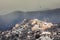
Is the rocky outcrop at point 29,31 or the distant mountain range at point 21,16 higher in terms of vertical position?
the distant mountain range at point 21,16

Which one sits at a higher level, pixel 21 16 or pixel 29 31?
pixel 21 16

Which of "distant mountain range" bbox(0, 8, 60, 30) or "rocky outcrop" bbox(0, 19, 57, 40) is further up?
"distant mountain range" bbox(0, 8, 60, 30)

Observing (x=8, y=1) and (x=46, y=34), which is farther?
(x=8, y=1)

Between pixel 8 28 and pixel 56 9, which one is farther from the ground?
pixel 56 9

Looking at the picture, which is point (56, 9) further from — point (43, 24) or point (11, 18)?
point (11, 18)

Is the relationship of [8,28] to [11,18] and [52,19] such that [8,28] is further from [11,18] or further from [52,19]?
[52,19]

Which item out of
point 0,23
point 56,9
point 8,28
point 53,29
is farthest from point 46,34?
point 0,23

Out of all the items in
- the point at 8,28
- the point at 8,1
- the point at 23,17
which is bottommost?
the point at 8,28
